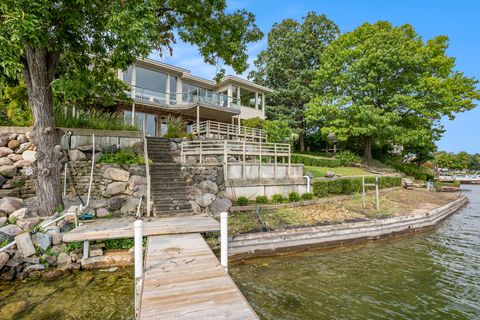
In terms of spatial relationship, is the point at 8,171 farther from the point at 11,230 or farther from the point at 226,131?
the point at 226,131

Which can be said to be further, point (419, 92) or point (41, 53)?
point (419, 92)

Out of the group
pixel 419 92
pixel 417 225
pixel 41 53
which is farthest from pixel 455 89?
pixel 41 53

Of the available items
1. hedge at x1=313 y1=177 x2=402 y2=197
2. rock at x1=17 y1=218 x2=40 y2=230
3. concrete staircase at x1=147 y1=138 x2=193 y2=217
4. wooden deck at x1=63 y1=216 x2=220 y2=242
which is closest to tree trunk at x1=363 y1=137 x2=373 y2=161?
hedge at x1=313 y1=177 x2=402 y2=197

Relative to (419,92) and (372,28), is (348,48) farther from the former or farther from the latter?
(419,92)

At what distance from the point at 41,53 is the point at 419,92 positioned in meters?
27.6

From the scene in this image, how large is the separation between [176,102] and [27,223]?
14746 millimetres

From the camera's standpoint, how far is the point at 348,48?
2544cm

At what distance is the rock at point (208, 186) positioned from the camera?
10288 millimetres

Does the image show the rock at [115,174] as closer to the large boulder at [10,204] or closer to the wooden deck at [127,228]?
the wooden deck at [127,228]

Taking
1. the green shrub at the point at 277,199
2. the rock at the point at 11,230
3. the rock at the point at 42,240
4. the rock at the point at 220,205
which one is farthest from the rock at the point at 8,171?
the green shrub at the point at 277,199

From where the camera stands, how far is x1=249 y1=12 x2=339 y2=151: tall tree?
28.0m

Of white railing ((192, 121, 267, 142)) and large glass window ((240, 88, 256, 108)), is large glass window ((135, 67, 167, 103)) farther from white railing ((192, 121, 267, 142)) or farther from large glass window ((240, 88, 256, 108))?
large glass window ((240, 88, 256, 108))

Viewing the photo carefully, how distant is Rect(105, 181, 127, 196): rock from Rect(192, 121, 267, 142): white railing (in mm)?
9158

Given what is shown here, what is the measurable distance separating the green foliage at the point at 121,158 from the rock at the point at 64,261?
4.14 m
